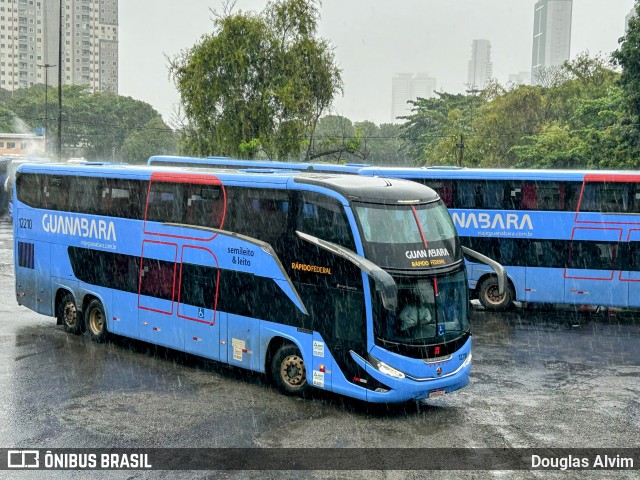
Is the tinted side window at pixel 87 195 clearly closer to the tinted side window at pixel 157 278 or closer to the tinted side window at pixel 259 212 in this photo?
the tinted side window at pixel 157 278

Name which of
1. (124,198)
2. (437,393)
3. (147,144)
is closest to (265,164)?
(124,198)

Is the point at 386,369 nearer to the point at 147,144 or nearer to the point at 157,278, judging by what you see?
the point at 157,278

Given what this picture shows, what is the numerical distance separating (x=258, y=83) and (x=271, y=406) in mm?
25816

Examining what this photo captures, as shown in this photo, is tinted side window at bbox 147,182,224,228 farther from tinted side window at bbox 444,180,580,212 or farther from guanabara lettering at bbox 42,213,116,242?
tinted side window at bbox 444,180,580,212

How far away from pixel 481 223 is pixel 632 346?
521cm

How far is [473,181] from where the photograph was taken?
71.4 feet

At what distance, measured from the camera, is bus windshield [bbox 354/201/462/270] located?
1217cm

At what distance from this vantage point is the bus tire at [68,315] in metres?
17.8

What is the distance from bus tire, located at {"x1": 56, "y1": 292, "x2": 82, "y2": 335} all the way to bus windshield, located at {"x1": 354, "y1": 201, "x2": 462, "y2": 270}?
320 inches

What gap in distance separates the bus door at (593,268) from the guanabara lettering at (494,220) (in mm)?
1260

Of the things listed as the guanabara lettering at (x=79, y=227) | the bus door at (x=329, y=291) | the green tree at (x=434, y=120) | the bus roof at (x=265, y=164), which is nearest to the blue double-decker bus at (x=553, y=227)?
the bus roof at (x=265, y=164)

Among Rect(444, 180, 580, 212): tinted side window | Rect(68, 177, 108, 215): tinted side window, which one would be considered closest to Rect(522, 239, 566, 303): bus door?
Rect(444, 180, 580, 212): tinted side window

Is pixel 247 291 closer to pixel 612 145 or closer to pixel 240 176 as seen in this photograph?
pixel 240 176

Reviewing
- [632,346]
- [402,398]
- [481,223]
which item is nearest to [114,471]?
[402,398]
